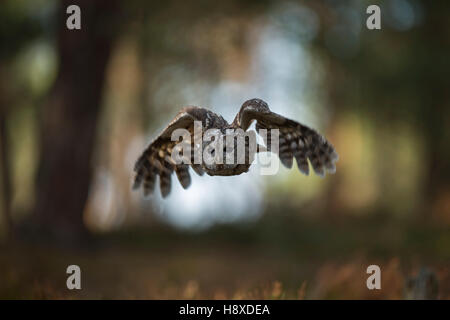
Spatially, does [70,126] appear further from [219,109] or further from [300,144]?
[300,144]

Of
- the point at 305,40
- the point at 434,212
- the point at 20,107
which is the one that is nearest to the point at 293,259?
the point at 434,212

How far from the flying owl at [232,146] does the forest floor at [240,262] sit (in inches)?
52.4

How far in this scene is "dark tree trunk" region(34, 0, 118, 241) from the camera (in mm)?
10492

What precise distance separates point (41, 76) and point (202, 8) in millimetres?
7968

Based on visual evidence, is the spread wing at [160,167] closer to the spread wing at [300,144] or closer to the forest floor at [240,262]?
the spread wing at [300,144]

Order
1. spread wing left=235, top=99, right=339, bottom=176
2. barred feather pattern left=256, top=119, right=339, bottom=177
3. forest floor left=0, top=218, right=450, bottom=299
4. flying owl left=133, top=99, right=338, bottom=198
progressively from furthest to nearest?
forest floor left=0, top=218, right=450, bottom=299 → barred feather pattern left=256, top=119, right=339, bottom=177 → spread wing left=235, top=99, right=339, bottom=176 → flying owl left=133, top=99, right=338, bottom=198

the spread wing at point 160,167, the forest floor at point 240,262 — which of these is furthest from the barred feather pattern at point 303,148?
the forest floor at point 240,262

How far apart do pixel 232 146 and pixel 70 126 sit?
23.4 feet

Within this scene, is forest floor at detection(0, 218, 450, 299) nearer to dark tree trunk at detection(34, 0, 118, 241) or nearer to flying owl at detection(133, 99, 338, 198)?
dark tree trunk at detection(34, 0, 118, 241)

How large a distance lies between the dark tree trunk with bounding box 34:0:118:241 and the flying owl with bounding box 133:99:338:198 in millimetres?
5482

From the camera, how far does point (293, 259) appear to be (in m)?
11.0

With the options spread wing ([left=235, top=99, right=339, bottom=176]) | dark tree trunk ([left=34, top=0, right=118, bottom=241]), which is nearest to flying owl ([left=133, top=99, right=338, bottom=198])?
spread wing ([left=235, top=99, right=339, bottom=176])

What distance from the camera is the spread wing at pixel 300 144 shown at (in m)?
5.15
